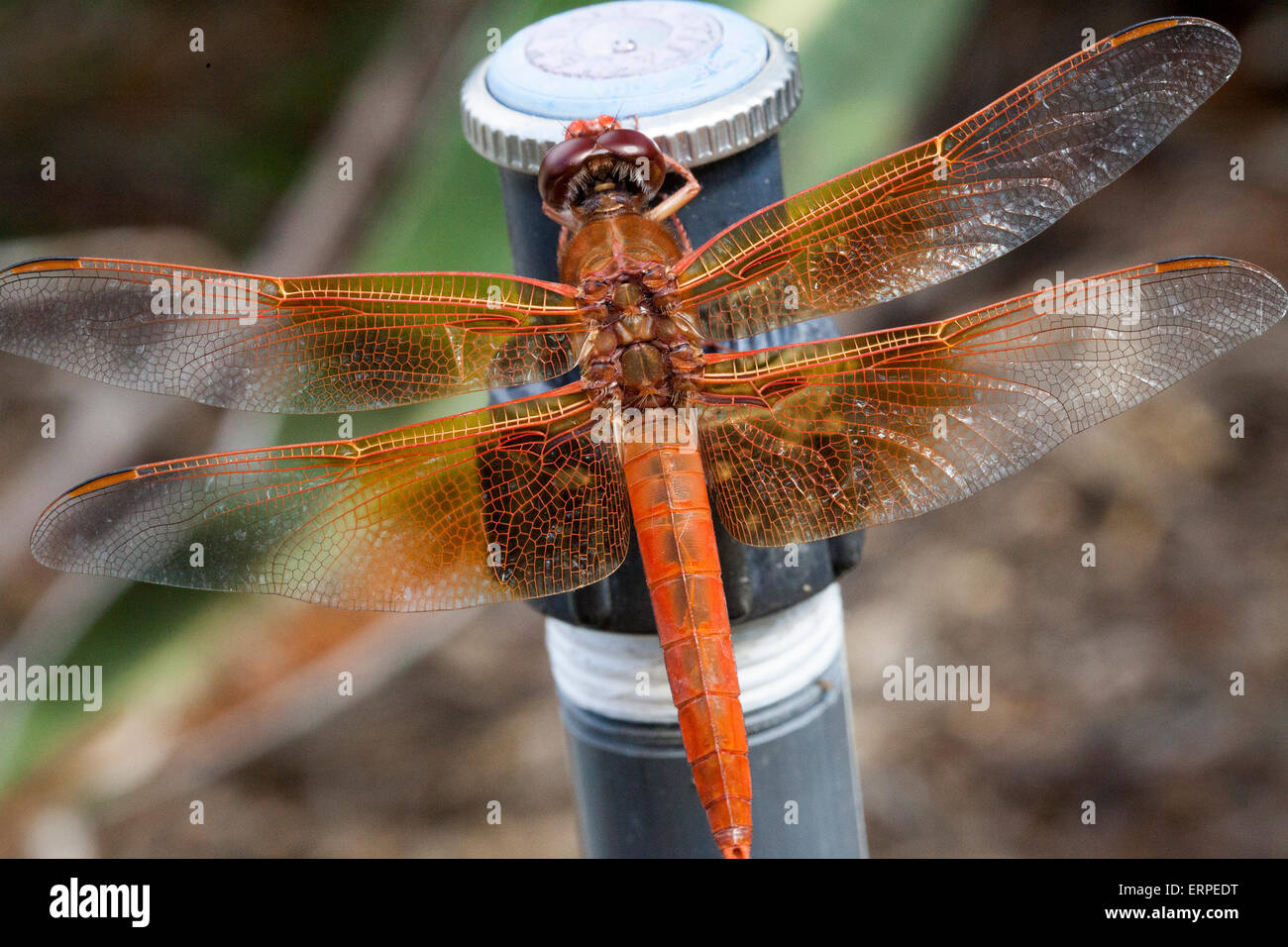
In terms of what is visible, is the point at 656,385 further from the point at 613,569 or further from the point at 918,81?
the point at 918,81

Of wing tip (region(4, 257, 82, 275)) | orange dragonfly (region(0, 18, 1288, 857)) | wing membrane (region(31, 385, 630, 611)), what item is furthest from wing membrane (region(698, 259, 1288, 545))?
wing tip (region(4, 257, 82, 275))

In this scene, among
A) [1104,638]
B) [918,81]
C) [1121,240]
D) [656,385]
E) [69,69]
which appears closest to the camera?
[656,385]

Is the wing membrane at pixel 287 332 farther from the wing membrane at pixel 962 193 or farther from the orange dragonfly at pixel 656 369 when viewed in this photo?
the wing membrane at pixel 962 193

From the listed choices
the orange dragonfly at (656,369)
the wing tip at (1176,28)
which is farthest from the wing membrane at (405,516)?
the wing tip at (1176,28)

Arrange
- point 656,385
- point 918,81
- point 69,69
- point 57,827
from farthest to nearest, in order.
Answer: point 69,69 → point 57,827 → point 918,81 → point 656,385

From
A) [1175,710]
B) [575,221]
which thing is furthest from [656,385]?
[1175,710]

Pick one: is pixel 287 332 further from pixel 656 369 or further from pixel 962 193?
pixel 962 193

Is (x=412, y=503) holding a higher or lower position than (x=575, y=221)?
lower

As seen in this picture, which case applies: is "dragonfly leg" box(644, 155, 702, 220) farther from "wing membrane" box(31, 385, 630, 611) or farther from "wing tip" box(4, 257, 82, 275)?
"wing tip" box(4, 257, 82, 275)
